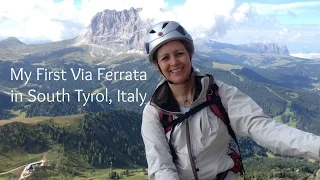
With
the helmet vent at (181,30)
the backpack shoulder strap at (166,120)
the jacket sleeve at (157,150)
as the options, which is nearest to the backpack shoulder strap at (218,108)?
Answer: the backpack shoulder strap at (166,120)

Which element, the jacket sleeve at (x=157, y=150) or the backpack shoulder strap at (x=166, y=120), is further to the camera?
the backpack shoulder strap at (x=166, y=120)

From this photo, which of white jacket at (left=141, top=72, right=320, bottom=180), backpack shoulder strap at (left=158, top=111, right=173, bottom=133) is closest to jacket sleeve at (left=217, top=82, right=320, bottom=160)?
white jacket at (left=141, top=72, right=320, bottom=180)

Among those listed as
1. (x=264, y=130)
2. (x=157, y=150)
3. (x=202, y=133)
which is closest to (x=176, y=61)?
(x=202, y=133)

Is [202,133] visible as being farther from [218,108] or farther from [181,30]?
[181,30]

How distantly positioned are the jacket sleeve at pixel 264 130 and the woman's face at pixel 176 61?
0.56 m

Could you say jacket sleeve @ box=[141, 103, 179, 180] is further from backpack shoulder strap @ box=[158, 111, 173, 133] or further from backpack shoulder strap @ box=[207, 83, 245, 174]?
backpack shoulder strap @ box=[207, 83, 245, 174]

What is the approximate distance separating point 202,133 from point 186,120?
0.96 feet

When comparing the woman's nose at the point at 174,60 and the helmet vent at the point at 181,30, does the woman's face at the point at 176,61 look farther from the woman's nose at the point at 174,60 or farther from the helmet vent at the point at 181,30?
the helmet vent at the point at 181,30

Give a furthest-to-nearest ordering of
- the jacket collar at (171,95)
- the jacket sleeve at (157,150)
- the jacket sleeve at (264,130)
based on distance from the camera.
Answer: the jacket collar at (171,95) < the jacket sleeve at (157,150) < the jacket sleeve at (264,130)

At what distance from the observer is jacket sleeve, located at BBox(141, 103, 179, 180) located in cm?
529

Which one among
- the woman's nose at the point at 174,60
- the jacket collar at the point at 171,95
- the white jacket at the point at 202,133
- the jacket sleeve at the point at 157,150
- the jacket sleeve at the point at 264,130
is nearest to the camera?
the jacket sleeve at the point at 264,130

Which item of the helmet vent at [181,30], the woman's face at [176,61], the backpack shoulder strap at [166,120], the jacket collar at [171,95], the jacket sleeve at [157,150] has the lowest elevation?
the jacket sleeve at [157,150]

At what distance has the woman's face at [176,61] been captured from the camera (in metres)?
5.69

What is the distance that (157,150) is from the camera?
17.7 ft
